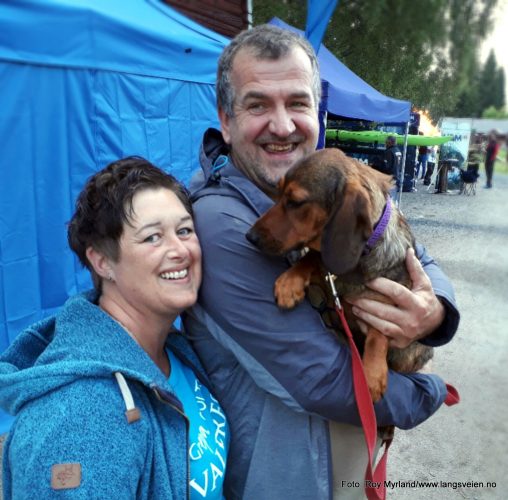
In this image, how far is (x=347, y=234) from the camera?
171 cm

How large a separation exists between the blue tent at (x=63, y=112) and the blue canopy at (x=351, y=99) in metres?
4.40

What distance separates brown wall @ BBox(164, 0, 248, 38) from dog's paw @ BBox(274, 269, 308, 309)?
6911 millimetres

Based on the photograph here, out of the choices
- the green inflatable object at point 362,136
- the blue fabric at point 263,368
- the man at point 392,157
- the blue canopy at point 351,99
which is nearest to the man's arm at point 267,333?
the blue fabric at point 263,368

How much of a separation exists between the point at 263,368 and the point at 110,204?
715mm

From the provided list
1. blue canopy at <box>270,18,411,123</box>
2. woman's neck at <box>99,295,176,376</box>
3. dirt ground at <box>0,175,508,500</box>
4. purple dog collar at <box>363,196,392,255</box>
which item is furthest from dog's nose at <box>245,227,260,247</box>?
blue canopy at <box>270,18,411,123</box>

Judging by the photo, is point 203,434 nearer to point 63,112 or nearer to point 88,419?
point 88,419

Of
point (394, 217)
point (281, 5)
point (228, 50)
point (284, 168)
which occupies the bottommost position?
point (394, 217)

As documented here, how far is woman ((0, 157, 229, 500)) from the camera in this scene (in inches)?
43.6

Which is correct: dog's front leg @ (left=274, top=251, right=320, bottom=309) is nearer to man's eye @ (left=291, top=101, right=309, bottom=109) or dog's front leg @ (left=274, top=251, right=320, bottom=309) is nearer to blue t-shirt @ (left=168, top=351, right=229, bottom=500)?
blue t-shirt @ (left=168, top=351, right=229, bottom=500)

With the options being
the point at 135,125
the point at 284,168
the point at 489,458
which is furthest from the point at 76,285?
the point at 489,458

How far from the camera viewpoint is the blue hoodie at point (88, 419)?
1.08 metres

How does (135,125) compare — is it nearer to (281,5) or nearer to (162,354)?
(281,5)

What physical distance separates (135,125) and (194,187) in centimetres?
277

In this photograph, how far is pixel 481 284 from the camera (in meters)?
7.35
